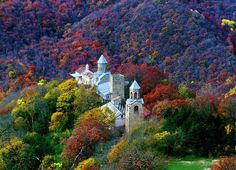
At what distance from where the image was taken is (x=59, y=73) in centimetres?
7506

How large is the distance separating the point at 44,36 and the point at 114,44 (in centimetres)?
1153

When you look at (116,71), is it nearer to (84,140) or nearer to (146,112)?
(146,112)

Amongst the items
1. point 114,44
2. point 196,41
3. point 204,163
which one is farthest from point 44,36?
point 204,163

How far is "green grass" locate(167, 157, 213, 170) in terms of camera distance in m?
39.4

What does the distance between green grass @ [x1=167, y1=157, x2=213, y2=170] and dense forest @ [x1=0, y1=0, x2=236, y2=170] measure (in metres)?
0.62

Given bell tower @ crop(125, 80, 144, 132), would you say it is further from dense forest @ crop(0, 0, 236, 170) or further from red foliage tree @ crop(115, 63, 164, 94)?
red foliage tree @ crop(115, 63, 164, 94)

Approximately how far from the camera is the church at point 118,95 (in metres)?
44.3

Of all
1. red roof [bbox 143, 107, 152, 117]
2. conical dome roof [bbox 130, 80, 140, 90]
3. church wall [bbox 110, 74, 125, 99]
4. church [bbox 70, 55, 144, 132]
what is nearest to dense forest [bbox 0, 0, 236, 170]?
red roof [bbox 143, 107, 152, 117]

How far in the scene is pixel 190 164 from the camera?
40500 millimetres

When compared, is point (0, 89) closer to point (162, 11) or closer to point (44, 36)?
point (44, 36)

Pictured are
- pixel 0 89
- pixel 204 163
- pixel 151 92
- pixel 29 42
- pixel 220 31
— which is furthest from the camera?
pixel 29 42

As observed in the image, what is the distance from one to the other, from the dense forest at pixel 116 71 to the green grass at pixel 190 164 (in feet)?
2.02

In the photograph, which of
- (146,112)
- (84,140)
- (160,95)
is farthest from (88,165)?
(160,95)

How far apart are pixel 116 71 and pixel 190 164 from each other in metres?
29.0
